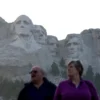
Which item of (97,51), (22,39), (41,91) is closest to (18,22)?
(22,39)

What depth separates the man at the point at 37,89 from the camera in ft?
13.1

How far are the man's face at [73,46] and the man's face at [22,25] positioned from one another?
3.43 meters

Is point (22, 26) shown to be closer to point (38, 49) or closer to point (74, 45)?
point (38, 49)

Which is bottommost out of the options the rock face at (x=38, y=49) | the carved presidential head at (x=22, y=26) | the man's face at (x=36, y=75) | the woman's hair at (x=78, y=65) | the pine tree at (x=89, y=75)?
the pine tree at (x=89, y=75)

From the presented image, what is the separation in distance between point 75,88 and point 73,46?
105 ft

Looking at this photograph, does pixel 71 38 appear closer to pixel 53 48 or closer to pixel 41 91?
pixel 53 48

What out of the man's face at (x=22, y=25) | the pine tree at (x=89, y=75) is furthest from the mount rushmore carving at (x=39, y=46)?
the pine tree at (x=89, y=75)

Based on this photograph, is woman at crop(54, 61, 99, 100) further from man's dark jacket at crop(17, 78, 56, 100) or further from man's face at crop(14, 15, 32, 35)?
man's face at crop(14, 15, 32, 35)

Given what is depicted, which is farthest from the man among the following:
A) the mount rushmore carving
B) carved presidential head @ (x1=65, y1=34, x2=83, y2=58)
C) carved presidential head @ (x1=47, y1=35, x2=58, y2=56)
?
carved presidential head @ (x1=47, y1=35, x2=58, y2=56)

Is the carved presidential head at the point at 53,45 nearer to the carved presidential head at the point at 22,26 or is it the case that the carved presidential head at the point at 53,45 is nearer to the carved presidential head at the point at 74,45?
the carved presidential head at the point at 74,45

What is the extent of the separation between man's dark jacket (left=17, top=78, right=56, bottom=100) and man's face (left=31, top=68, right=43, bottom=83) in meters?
0.06

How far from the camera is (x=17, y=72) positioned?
3147 centimetres

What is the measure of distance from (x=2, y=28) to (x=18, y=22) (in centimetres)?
198

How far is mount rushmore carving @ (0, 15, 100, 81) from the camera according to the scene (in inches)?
1280
